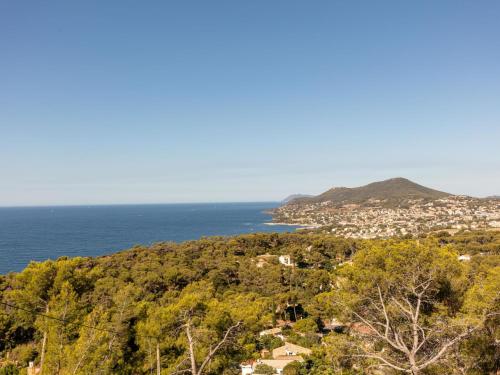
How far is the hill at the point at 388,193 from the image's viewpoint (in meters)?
144

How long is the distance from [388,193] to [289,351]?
15803 cm

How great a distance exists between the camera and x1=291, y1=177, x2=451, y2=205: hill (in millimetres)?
143500

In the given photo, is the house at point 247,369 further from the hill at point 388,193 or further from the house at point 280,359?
the hill at point 388,193

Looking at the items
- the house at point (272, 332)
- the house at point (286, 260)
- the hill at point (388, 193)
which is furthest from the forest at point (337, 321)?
the hill at point (388, 193)

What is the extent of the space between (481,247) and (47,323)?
127ft

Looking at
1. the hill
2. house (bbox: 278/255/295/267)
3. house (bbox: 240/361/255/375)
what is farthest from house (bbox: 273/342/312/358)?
the hill

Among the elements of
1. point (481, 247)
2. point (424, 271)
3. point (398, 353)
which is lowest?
point (481, 247)

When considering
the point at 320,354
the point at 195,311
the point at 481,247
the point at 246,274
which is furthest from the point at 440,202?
the point at 195,311

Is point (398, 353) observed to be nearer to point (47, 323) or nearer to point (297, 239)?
point (47, 323)

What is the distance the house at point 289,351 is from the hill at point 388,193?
129180 mm

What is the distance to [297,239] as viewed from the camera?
4388 centimetres

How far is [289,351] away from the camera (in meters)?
16.6

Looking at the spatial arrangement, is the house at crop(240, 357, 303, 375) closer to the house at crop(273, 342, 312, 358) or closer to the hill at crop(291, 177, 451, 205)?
the house at crop(273, 342, 312, 358)

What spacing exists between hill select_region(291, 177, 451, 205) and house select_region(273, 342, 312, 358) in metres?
129
